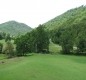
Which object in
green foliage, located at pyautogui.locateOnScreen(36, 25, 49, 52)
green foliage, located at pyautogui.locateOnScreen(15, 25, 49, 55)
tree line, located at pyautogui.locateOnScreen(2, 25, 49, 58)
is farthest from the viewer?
green foliage, located at pyautogui.locateOnScreen(36, 25, 49, 52)

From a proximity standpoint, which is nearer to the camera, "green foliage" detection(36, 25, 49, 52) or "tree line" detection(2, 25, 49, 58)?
"tree line" detection(2, 25, 49, 58)

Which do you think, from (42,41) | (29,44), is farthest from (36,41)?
(29,44)

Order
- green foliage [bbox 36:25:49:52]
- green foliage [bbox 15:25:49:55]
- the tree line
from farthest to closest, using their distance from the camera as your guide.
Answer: green foliage [bbox 36:25:49:52], green foliage [bbox 15:25:49:55], the tree line

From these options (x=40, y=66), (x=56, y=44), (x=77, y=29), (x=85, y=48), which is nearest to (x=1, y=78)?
(x=40, y=66)

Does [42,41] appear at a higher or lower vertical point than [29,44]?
higher

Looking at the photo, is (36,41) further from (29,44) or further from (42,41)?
(29,44)

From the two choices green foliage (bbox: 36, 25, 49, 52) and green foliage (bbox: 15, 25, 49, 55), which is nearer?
green foliage (bbox: 15, 25, 49, 55)

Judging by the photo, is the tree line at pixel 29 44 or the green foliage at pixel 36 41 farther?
the green foliage at pixel 36 41

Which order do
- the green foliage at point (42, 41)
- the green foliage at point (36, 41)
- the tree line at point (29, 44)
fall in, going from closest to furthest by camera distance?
the tree line at point (29, 44), the green foliage at point (36, 41), the green foliage at point (42, 41)

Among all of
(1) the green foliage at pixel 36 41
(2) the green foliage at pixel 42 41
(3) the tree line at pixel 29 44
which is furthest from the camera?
(2) the green foliage at pixel 42 41

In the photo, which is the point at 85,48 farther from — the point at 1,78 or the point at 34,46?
the point at 1,78

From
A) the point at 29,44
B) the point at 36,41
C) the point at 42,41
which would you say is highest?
the point at 36,41

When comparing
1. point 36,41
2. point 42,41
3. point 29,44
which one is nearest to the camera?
point 29,44

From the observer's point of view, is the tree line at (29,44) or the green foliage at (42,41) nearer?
the tree line at (29,44)
